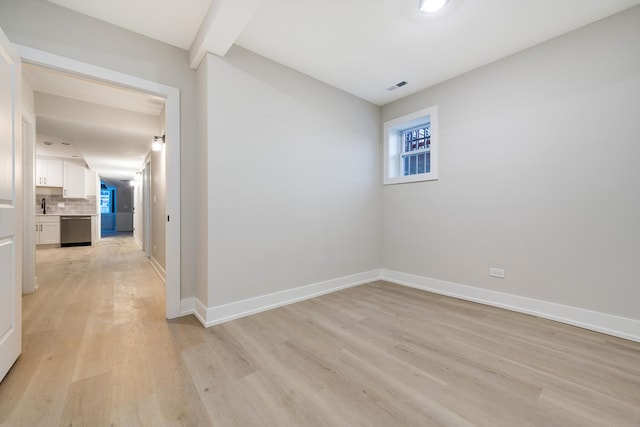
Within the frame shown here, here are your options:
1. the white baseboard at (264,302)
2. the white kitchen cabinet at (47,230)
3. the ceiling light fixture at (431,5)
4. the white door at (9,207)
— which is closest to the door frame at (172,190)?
the white baseboard at (264,302)

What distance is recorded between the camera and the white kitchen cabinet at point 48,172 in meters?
7.05

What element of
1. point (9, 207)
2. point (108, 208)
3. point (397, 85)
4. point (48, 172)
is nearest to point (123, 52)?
point (9, 207)

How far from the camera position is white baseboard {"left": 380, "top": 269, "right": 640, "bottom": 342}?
2160 millimetres

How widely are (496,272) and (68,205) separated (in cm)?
1100

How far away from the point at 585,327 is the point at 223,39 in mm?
4062

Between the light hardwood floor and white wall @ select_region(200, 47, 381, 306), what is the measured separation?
0.56 metres

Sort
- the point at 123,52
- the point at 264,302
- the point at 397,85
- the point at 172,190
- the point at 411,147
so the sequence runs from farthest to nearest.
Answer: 1. the point at 411,147
2. the point at 397,85
3. the point at 264,302
4. the point at 172,190
5. the point at 123,52

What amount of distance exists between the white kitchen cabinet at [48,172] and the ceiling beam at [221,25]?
778 cm

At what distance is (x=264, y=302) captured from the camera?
2727 millimetres

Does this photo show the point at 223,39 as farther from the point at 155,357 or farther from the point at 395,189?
the point at 395,189

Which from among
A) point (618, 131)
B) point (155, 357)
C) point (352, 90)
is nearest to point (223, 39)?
point (352, 90)

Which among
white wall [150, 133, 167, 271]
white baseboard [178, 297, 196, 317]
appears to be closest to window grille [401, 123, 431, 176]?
white baseboard [178, 297, 196, 317]

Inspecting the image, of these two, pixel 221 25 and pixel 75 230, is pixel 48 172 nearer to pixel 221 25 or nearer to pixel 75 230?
pixel 75 230

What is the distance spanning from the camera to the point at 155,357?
183cm
